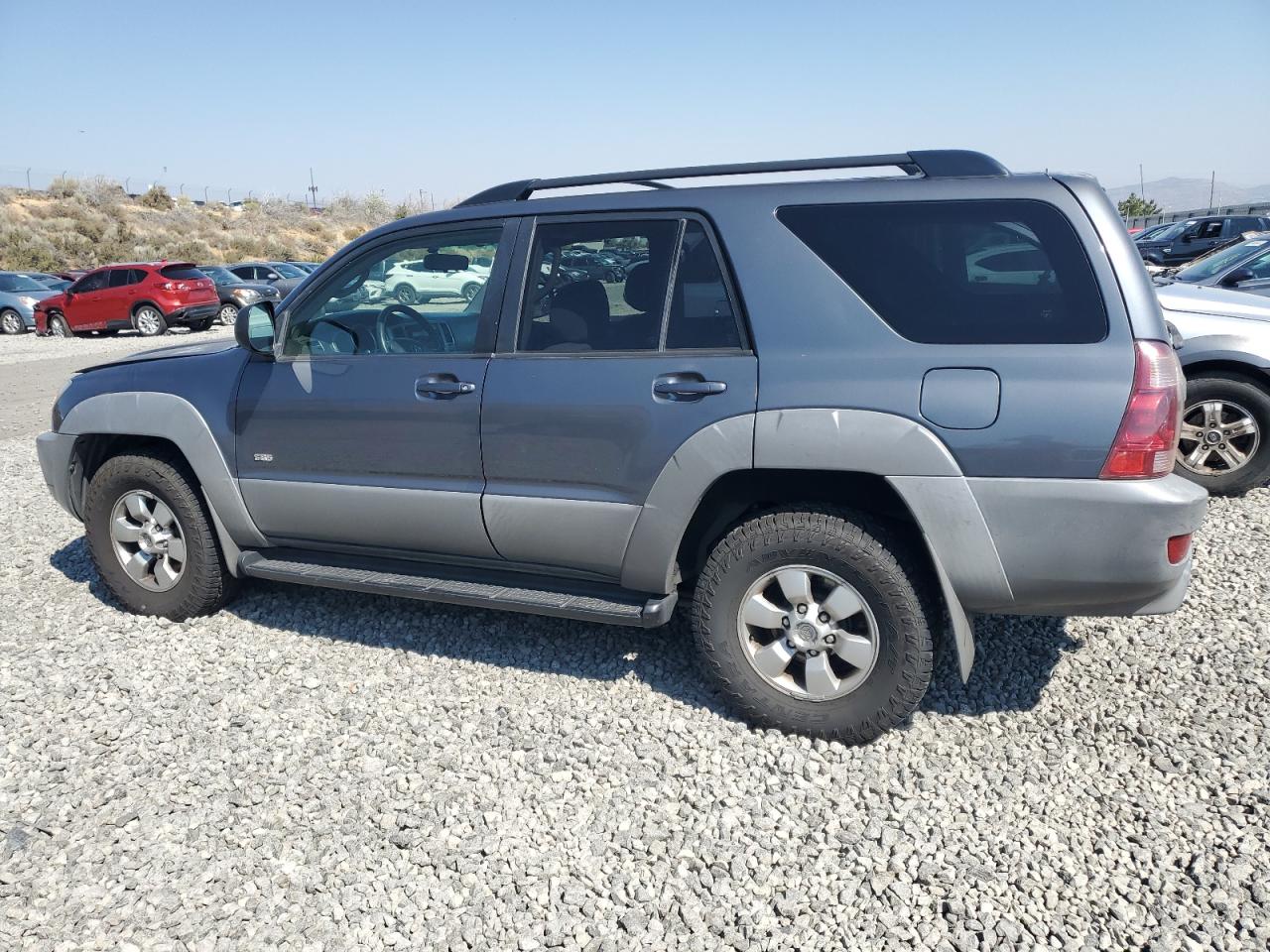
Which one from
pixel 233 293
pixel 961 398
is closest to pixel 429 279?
pixel 961 398

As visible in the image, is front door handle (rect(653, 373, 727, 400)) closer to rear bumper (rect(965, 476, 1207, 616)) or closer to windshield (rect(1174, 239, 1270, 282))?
rear bumper (rect(965, 476, 1207, 616))

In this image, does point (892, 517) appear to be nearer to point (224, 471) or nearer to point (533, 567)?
point (533, 567)

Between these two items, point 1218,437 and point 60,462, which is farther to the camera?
point 1218,437

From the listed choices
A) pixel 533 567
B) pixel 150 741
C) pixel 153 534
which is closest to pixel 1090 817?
pixel 533 567

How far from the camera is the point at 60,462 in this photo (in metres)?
4.55

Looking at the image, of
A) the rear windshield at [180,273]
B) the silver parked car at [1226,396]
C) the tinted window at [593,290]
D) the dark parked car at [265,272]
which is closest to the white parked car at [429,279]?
the tinted window at [593,290]

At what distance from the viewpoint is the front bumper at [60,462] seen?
4512 mm

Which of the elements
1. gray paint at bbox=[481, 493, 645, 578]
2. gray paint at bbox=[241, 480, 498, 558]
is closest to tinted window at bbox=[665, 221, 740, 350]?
gray paint at bbox=[481, 493, 645, 578]

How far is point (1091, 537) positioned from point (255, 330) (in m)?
3.25

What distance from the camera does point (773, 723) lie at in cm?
334

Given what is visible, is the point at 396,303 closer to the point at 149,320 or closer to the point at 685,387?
the point at 685,387

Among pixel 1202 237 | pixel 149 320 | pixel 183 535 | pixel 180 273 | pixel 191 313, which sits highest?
pixel 1202 237

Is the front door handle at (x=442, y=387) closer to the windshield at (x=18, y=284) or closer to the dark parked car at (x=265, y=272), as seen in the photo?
the dark parked car at (x=265, y=272)

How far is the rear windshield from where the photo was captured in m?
20.1
